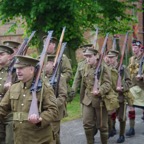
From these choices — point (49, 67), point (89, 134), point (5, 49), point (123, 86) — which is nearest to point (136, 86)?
point (123, 86)

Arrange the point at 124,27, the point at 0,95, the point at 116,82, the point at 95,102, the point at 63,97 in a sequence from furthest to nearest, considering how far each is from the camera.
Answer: the point at 124,27
the point at 116,82
the point at 95,102
the point at 63,97
the point at 0,95

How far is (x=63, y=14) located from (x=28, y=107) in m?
9.72

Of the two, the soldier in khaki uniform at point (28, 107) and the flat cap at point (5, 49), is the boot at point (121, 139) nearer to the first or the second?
the flat cap at point (5, 49)

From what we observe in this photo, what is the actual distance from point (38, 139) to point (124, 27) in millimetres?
14203

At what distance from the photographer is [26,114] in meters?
5.04

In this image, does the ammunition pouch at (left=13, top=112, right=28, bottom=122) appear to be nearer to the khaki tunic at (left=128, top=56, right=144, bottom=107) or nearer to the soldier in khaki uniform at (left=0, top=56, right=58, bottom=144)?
the soldier in khaki uniform at (left=0, top=56, right=58, bottom=144)

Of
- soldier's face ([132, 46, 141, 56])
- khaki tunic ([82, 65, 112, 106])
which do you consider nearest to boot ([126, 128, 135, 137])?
soldier's face ([132, 46, 141, 56])

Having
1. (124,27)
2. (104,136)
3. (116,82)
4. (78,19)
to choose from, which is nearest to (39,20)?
(78,19)

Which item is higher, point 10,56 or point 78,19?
point 78,19

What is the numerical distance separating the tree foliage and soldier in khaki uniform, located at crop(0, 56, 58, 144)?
28.0 ft

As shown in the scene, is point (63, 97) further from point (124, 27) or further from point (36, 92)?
point (124, 27)

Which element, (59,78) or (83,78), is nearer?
(59,78)

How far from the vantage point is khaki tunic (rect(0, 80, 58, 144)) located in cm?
502

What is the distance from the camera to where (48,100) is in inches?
198
